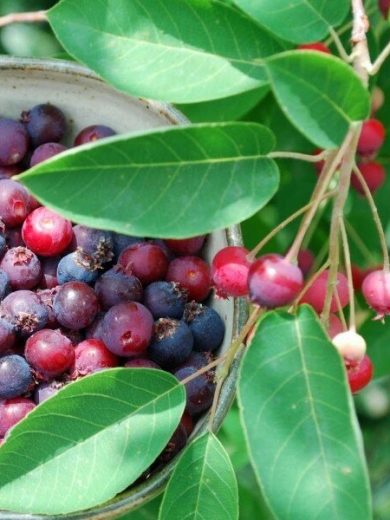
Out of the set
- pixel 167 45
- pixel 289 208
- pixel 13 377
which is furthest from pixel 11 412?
pixel 289 208

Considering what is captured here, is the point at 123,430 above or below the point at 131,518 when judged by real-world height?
above

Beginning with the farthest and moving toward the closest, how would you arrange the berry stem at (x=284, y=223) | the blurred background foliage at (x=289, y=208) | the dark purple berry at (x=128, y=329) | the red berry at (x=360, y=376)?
the blurred background foliage at (x=289, y=208), the dark purple berry at (x=128, y=329), the red berry at (x=360, y=376), the berry stem at (x=284, y=223)

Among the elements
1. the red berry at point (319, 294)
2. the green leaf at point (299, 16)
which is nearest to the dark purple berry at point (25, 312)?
the red berry at point (319, 294)

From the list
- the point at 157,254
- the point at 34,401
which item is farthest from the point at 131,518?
the point at 157,254

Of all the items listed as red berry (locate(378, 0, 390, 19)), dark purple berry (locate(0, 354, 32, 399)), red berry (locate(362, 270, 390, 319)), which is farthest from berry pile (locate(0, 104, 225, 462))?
red berry (locate(378, 0, 390, 19))

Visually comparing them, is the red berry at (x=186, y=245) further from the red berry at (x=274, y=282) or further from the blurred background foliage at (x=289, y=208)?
the red berry at (x=274, y=282)

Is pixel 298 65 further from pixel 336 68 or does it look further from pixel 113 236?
pixel 113 236

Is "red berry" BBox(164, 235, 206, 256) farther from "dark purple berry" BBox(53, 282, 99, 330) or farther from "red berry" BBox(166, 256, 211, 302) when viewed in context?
"dark purple berry" BBox(53, 282, 99, 330)
